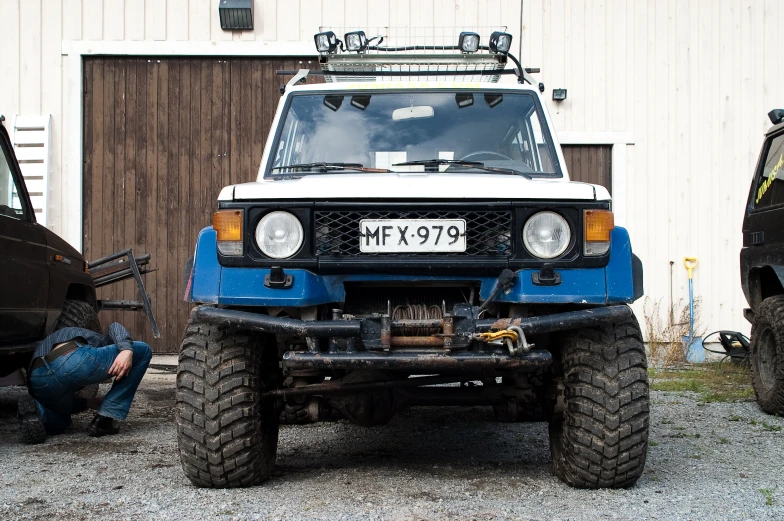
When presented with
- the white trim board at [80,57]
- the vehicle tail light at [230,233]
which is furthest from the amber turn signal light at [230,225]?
the white trim board at [80,57]

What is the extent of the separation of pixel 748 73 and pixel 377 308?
7.73 m

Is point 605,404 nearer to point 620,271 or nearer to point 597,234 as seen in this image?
point 620,271

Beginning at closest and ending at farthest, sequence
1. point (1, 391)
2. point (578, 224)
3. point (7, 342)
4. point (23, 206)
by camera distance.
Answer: point (578, 224)
point (7, 342)
point (23, 206)
point (1, 391)

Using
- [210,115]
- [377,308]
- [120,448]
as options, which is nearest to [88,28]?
[210,115]

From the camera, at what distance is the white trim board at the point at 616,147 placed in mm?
9742

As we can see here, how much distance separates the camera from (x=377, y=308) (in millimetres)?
3775

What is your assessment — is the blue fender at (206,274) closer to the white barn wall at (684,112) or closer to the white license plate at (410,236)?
the white license plate at (410,236)

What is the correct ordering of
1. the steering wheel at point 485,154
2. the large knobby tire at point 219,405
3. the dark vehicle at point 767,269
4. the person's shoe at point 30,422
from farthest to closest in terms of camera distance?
1. the dark vehicle at point 767,269
2. the person's shoe at point 30,422
3. the steering wheel at point 485,154
4. the large knobby tire at point 219,405

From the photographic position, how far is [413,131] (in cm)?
457

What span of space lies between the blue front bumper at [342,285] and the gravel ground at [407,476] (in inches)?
33.0

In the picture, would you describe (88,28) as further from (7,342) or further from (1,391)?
(7,342)

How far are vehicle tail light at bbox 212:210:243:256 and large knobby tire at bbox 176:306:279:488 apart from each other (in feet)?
1.14

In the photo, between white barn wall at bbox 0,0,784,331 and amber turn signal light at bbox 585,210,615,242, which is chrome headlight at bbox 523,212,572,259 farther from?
white barn wall at bbox 0,0,784,331

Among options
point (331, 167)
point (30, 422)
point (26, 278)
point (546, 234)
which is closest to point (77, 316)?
point (26, 278)
